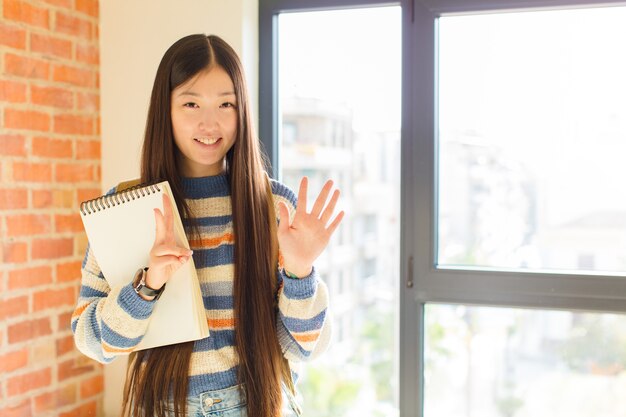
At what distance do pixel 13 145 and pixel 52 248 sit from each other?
12.9 inches

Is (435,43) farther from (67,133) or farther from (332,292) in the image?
(67,133)

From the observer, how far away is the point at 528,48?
2.02 metres

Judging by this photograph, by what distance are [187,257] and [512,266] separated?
3.62 feet

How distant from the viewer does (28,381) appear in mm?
2033

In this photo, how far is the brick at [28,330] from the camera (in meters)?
1.98

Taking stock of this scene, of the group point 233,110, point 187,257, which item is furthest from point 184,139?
point 187,257

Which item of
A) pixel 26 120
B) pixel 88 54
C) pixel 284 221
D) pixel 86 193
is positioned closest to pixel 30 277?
pixel 86 193

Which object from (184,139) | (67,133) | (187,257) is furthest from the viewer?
(67,133)

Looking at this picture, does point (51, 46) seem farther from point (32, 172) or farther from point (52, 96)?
point (32, 172)

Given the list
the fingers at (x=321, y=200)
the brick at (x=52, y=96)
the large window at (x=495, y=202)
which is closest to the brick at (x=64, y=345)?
the brick at (x=52, y=96)

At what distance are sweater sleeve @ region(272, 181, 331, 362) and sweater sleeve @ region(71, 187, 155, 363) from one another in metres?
0.26

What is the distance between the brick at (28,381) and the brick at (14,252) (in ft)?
1.06

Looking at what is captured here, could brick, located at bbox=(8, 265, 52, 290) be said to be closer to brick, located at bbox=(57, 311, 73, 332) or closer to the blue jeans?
brick, located at bbox=(57, 311, 73, 332)

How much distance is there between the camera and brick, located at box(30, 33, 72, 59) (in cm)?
204
